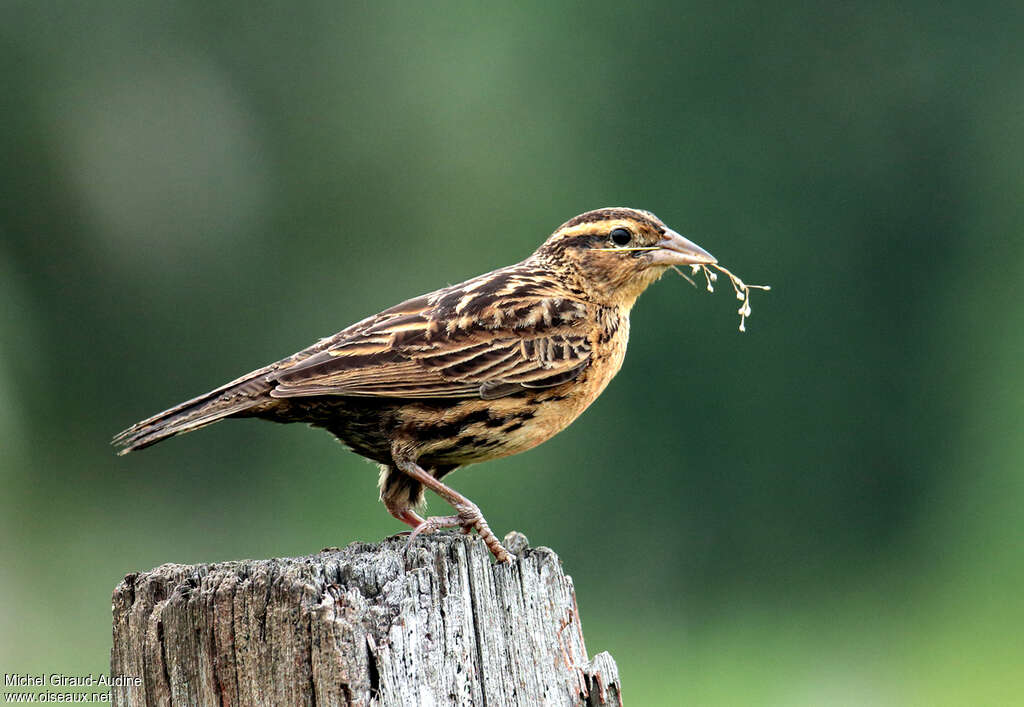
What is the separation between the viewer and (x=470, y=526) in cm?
592

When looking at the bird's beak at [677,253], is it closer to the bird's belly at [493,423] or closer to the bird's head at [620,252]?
the bird's head at [620,252]

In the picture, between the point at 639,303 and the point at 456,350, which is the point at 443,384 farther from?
the point at 639,303

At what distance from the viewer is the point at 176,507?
18250mm

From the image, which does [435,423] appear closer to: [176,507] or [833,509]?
[176,507]

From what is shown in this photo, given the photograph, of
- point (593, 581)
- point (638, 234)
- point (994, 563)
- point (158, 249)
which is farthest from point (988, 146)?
point (638, 234)

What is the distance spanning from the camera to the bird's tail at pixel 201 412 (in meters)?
5.77

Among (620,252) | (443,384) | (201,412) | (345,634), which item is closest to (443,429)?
(443,384)

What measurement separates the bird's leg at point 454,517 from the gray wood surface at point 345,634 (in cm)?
55

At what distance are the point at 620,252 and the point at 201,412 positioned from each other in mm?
2371

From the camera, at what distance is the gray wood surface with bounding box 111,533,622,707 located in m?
4.29

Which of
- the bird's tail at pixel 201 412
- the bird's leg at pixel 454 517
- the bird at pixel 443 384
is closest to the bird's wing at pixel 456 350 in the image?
the bird at pixel 443 384

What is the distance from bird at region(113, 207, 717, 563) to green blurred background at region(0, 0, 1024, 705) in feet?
23.3

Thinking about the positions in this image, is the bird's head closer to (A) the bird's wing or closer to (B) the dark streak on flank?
(A) the bird's wing

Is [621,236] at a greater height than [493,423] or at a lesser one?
greater
